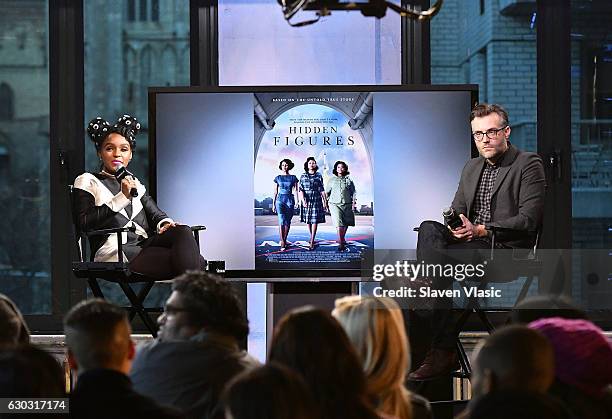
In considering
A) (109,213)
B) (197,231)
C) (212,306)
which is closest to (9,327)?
(212,306)

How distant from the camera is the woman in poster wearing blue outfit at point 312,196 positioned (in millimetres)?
6570

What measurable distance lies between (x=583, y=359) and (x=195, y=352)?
1166 mm

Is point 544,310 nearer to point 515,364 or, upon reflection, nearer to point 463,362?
point 515,364

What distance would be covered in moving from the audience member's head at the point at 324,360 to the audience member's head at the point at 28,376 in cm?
73

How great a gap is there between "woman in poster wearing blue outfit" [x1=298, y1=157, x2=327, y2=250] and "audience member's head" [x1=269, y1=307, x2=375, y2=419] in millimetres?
3641

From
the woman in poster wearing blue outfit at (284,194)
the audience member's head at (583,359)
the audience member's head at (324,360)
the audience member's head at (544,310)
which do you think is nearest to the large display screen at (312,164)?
the woman in poster wearing blue outfit at (284,194)

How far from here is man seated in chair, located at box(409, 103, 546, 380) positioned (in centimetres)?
590

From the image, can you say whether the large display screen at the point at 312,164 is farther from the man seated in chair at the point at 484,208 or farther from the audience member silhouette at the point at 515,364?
the audience member silhouette at the point at 515,364

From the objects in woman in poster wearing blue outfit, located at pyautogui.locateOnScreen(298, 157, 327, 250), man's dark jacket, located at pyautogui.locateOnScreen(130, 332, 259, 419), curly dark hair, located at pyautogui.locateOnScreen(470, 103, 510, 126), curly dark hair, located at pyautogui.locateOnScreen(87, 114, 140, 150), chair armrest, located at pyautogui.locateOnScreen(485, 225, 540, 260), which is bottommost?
man's dark jacket, located at pyautogui.locateOnScreen(130, 332, 259, 419)

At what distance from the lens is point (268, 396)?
7.47ft

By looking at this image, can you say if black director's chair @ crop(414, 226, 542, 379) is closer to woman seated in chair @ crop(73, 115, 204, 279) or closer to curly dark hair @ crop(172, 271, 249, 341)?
woman seated in chair @ crop(73, 115, 204, 279)

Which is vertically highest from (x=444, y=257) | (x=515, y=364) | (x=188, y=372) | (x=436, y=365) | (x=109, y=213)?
(x=109, y=213)

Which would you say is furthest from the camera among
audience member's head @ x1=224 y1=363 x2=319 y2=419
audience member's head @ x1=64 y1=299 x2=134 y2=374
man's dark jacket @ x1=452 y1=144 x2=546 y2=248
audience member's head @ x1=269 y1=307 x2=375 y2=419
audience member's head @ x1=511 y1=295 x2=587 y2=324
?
man's dark jacket @ x1=452 y1=144 x2=546 y2=248

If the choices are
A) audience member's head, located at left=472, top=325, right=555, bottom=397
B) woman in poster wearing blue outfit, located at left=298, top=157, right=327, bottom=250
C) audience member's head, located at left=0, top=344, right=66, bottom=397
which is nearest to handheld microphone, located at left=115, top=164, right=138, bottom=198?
woman in poster wearing blue outfit, located at left=298, top=157, right=327, bottom=250
